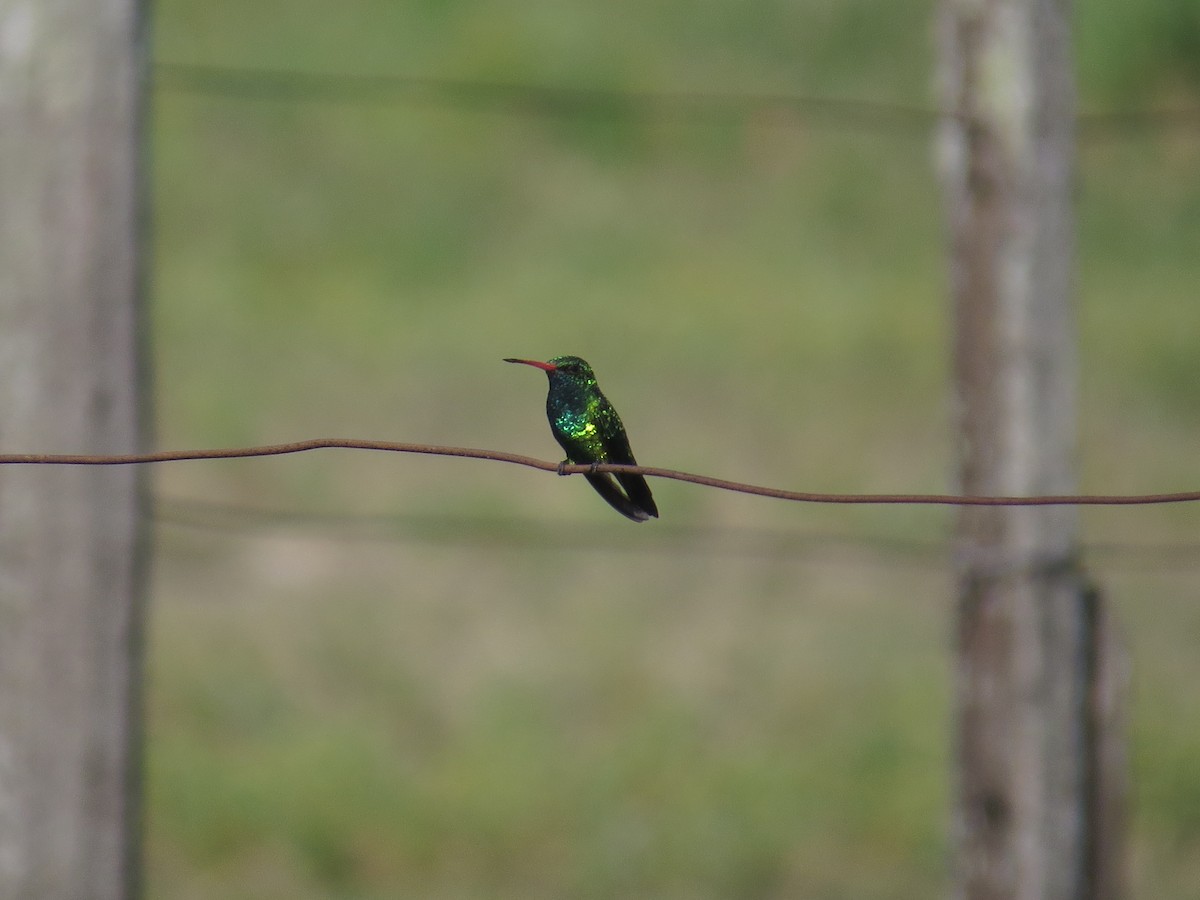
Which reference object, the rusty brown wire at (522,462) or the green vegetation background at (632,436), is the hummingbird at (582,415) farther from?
the rusty brown wire at (522,462)

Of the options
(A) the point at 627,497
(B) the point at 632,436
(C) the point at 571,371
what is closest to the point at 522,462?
(A) the point at 627,497

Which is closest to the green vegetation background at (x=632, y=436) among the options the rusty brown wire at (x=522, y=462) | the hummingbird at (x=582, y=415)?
the hummingbird at (x=582, y=415)

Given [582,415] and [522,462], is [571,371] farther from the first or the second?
[522,462]

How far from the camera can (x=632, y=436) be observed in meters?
10.1

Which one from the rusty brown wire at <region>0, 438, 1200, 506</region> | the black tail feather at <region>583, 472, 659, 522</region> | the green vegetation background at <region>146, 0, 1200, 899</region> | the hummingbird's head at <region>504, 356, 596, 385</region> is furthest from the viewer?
the green vegetation background at <region>146, 0, 1200, 899</region>

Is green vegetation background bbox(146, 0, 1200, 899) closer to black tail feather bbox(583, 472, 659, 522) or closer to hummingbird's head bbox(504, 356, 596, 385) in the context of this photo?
hummingbird's head bbox(504, 356, 596, 385)

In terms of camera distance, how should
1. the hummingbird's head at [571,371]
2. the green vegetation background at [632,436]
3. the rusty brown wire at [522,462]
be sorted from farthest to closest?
the green vegetation background at [632,436], the hummingbird's head at [571,371], the rusty brown wire at [522,462]

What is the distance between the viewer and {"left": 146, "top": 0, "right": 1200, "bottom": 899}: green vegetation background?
7.22m

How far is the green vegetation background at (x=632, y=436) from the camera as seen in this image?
7.22 meters

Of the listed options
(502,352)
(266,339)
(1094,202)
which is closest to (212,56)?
(266,339)

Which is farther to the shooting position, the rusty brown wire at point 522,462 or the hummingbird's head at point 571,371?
the hummingbird's head at point 571,371

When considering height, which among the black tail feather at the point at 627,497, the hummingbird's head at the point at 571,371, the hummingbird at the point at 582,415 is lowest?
the black tail feather at the point at 627,497

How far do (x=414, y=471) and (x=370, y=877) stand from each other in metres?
3.56

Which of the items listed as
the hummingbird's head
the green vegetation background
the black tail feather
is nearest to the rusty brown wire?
the black tail feather
